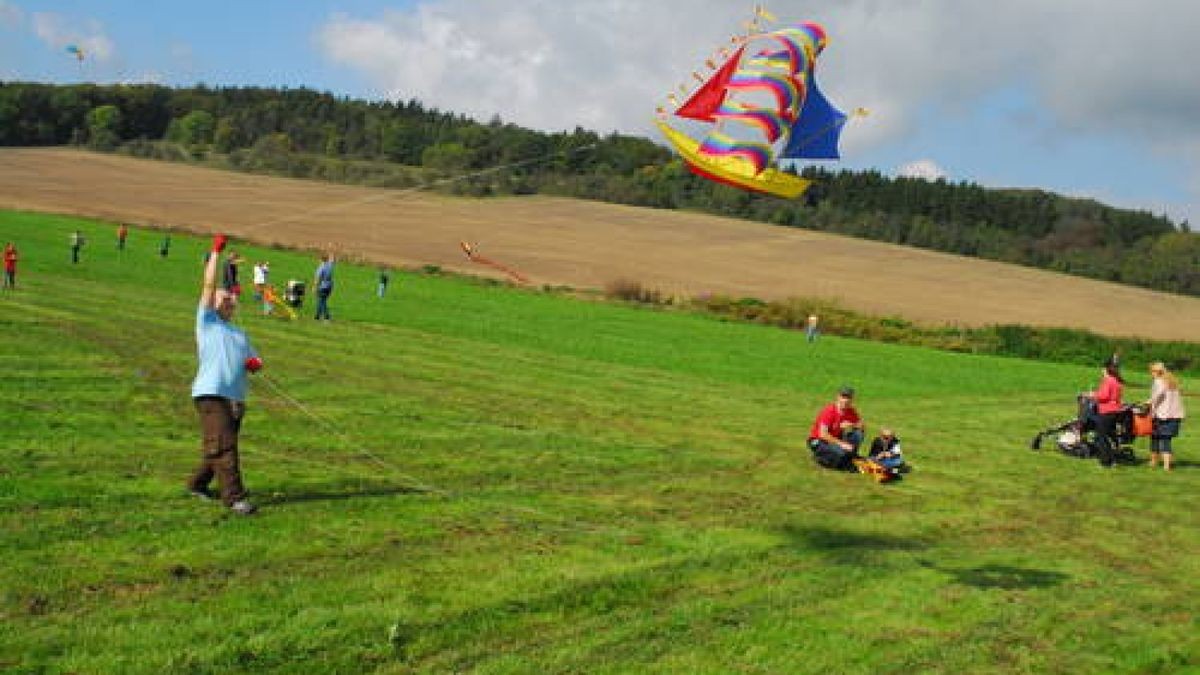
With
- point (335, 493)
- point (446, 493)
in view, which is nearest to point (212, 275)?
point (335, 493)

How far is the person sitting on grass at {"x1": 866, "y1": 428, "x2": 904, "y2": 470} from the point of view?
1606cm

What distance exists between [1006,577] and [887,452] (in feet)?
16.6

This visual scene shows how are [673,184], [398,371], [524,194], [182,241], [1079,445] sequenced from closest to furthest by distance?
[1079,445] → [398,371] → [673,184] → [182,241] → [524,194]

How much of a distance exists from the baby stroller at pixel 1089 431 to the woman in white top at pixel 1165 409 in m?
0.43

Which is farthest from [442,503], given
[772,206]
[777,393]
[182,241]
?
[772,206]

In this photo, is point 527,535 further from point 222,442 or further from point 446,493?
point 222,442

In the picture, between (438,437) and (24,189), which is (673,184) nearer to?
(438,437)

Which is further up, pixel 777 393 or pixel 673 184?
pixel 673 184

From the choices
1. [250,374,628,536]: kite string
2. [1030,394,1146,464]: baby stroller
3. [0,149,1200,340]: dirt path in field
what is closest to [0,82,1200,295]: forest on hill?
[0,149,1200,340]: dirt path in field

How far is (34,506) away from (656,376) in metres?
18.8

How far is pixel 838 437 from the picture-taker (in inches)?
651

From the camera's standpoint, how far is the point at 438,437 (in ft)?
49.1

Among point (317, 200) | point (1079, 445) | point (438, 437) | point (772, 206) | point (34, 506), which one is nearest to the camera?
point (34, 506)

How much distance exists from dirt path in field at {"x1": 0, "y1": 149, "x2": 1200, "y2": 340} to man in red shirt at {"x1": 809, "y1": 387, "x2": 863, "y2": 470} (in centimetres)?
4610
